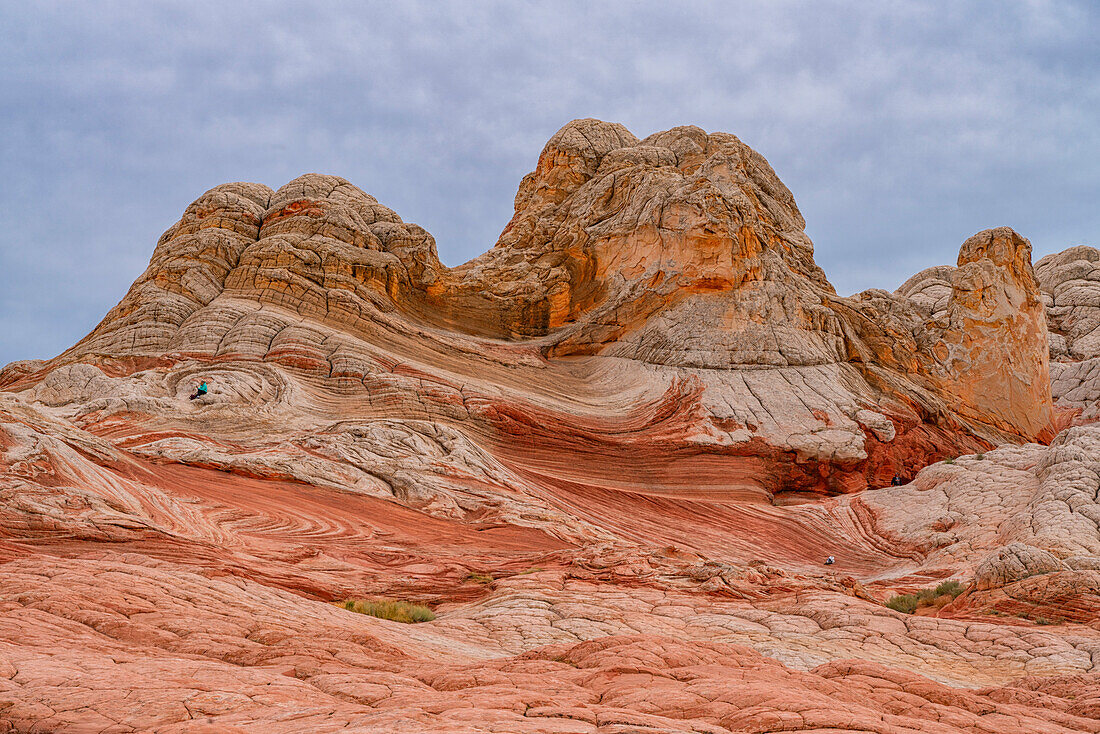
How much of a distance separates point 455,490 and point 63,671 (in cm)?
1451

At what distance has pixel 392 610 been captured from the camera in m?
13.4

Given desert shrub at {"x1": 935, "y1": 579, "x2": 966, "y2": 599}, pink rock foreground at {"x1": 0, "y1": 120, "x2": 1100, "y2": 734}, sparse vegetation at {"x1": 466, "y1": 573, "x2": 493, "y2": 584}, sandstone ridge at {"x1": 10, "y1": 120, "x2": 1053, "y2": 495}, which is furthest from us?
sandstone ridge at {"x1": 10, "y1": 120, "x2": 1053, "y2": 495}

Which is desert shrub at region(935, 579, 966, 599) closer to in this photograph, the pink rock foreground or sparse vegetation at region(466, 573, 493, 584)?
the pink rock foreground

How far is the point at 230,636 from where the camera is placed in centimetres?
1006

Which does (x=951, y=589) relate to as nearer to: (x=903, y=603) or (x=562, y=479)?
(x=903, y=603)

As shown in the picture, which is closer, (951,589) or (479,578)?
(479,578)

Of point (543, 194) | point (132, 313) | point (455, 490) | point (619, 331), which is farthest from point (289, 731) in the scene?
point (543, 194)

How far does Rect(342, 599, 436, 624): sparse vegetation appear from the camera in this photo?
13250 mm

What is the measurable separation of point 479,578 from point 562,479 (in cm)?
968

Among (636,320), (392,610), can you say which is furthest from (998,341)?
(392,610)

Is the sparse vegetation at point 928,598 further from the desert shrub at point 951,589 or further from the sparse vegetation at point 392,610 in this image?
the sparse vegetation at point 392,610

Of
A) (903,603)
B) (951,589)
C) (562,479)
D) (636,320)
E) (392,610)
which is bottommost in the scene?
(392,610)

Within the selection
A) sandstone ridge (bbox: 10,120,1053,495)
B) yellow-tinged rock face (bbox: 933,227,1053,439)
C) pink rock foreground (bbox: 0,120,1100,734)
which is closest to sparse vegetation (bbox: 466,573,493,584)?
pink rock foreground (bbox: 0,120,1100,734)

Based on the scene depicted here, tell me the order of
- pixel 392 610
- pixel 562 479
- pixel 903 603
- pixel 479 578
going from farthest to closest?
pixel 562 479
pixel 903 603
pixel 479 578
pixel 392 610
